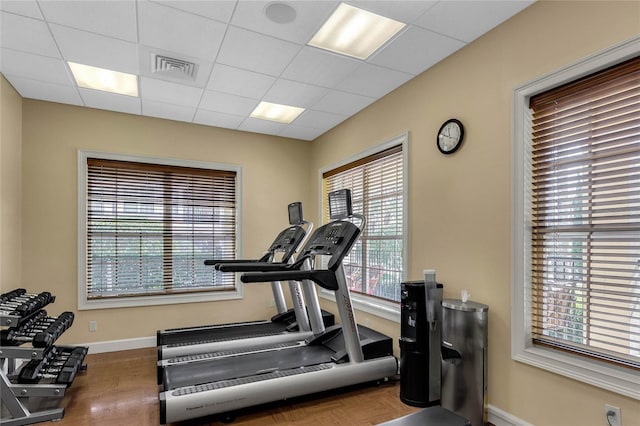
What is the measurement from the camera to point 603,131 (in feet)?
6.59

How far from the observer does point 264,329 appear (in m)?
4.17

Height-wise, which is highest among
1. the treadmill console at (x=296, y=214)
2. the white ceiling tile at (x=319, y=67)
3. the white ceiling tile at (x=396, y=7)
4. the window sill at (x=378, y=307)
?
the white ceiling tile at (x=396, y=7)

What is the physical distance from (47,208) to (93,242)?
23.5 inches

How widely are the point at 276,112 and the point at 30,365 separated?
11.4 feet

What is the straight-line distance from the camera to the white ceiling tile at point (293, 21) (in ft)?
7.64

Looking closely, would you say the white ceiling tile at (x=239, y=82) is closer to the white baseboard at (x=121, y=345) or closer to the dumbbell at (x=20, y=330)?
the dumbbell at (x=20, y=330)

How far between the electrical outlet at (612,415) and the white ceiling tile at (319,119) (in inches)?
143

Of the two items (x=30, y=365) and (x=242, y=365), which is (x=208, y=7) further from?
(x=30, y=365)

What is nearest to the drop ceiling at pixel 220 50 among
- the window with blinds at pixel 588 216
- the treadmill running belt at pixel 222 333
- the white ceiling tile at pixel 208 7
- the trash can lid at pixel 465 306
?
the white ceiling tile at pixel 208 7

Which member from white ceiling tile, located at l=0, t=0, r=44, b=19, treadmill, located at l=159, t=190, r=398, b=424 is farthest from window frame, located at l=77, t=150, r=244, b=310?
white ceiling tile, located at l=0, t=0, r=44, b=19

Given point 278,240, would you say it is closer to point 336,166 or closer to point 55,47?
point 336,166

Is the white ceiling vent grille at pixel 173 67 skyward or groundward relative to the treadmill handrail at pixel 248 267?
skyward

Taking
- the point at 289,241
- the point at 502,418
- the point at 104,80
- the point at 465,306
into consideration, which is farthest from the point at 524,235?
→ the point at 104,80

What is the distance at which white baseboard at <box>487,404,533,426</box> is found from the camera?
2324 mm
